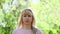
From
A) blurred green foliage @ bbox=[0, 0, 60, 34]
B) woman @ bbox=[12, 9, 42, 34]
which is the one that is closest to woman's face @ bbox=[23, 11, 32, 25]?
woman @ bbox=[12, 9, 42, 34]

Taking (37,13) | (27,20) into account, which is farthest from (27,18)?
(37,13)

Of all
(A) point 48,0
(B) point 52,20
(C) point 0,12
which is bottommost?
(B) point 52,20

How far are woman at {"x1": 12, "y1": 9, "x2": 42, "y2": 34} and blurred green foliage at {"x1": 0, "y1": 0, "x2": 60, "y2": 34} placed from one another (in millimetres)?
282

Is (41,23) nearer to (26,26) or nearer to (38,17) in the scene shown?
(38,17)

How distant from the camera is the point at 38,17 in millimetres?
1770

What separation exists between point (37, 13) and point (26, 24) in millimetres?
351

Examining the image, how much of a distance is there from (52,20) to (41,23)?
14 centimetres

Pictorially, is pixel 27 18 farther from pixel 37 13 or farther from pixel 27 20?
pixel 37 13

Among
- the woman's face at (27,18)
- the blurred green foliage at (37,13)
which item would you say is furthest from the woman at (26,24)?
the blurred green foliage at (37,13)

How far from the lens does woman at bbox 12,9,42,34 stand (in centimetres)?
144

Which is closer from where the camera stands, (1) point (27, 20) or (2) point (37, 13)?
(1) point (27, 20)

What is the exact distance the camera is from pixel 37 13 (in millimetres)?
1768

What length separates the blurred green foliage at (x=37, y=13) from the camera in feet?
5.77

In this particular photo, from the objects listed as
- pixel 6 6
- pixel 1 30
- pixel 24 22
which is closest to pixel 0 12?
pixel 6 6
